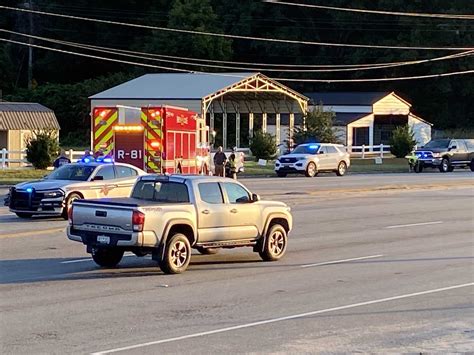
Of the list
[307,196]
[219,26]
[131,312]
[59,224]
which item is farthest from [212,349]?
[219,26]

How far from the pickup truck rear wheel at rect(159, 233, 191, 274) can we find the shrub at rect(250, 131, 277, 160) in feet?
137

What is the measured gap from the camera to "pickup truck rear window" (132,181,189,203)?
53.3 ft

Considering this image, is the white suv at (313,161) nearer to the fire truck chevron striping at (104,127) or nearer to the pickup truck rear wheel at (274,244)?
the fire truck chevron striping at (104,127)

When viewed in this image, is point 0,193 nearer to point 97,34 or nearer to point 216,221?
point 216,221

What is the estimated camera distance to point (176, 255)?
51.1ft

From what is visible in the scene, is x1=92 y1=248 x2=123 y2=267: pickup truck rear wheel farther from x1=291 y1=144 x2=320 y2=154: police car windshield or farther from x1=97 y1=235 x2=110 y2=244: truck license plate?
x1=291 y1=144 x2=320 y2=154: police car windshield

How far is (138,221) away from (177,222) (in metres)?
0.77

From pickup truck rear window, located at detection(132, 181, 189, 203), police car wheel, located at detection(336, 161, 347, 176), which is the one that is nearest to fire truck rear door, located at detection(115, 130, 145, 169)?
pickup truck rear window, located at detection(132, 181, 189, 203)

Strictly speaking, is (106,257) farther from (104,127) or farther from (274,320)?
(104,127)

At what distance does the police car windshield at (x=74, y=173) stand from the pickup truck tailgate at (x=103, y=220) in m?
9.08

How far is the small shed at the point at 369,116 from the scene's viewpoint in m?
77.2

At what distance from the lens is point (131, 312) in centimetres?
1213

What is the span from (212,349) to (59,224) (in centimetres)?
1367

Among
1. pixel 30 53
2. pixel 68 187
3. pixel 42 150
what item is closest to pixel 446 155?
pixel 42 150
